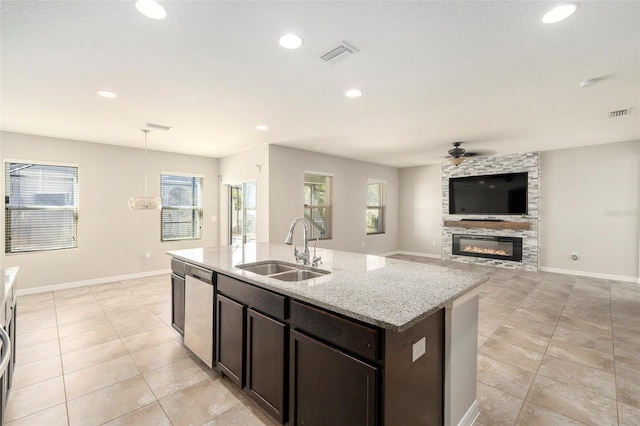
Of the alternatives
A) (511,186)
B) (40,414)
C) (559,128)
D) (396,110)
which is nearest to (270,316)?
(40,414)

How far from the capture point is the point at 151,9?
5.70ft

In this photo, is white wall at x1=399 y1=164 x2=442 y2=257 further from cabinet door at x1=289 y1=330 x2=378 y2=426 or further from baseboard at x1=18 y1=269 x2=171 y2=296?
cabinet door at x1=289 y1=330 x2=378 y2=426

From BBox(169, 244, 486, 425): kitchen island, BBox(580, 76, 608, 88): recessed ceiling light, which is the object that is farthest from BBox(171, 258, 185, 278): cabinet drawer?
BBox(580, 76, 608, 88): recessed ceiling light

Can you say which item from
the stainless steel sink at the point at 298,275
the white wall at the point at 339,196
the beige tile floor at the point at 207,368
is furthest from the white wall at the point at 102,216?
the stainless steel sink at the point at 298,275

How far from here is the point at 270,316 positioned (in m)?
1.85

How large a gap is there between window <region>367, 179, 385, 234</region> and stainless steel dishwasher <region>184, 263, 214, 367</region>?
5.63 meters

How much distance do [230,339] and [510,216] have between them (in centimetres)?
656

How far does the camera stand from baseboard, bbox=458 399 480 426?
1840mm

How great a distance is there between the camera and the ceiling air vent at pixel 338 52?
2.14 m

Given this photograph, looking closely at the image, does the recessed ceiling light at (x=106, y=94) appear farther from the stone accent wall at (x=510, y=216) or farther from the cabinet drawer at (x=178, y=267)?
the stone accent wall at (x=510, y=216)

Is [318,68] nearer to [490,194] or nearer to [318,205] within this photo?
[318,205]

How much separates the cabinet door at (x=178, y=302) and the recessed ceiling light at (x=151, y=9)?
7.11 ft

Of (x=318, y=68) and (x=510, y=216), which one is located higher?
(x=318, y=68)

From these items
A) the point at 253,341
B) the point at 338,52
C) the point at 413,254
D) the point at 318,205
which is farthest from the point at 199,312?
the point at 413,254
